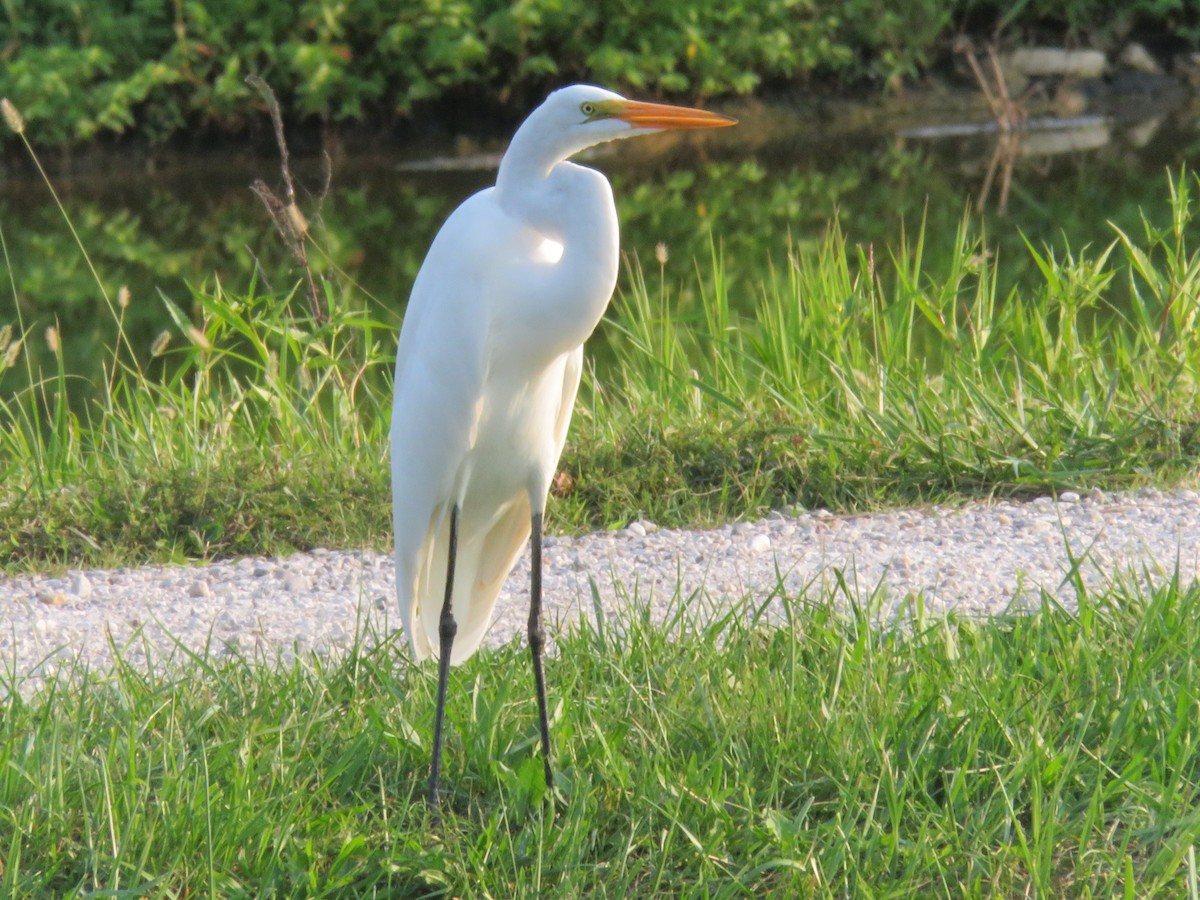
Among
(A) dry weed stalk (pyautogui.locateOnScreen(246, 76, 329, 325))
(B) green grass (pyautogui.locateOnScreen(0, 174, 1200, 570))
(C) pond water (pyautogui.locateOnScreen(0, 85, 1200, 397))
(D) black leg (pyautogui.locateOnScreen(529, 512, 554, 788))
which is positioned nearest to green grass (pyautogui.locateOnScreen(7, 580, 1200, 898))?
(D) black leg (pyautogui.locateOnScreen(529, 512, 554, 788))

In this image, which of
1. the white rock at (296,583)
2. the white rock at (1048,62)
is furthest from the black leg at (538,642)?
the white rock at (1048,62)

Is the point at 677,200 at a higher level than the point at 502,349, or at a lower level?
lower

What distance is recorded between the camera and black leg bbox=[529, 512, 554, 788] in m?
2.34

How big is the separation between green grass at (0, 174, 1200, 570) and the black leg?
1170mm

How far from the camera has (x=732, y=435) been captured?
405cm

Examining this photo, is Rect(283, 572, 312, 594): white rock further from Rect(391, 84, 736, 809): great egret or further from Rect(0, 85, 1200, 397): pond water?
Rect(0, 85, 1200, 397): pond water

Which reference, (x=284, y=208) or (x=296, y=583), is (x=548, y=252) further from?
(x=284, y=208)

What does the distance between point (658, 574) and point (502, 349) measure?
1.10m

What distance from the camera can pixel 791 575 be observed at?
10.5 ft

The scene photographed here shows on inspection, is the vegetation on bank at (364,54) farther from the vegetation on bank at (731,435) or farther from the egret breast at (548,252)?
the egret breast at (548,252)

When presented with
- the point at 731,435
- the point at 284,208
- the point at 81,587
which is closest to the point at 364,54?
the point at 284,208

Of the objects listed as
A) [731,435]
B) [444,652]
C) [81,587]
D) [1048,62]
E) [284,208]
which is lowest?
[81,587]

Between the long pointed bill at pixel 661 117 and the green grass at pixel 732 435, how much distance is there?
157 cm

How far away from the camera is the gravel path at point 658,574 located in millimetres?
3020
